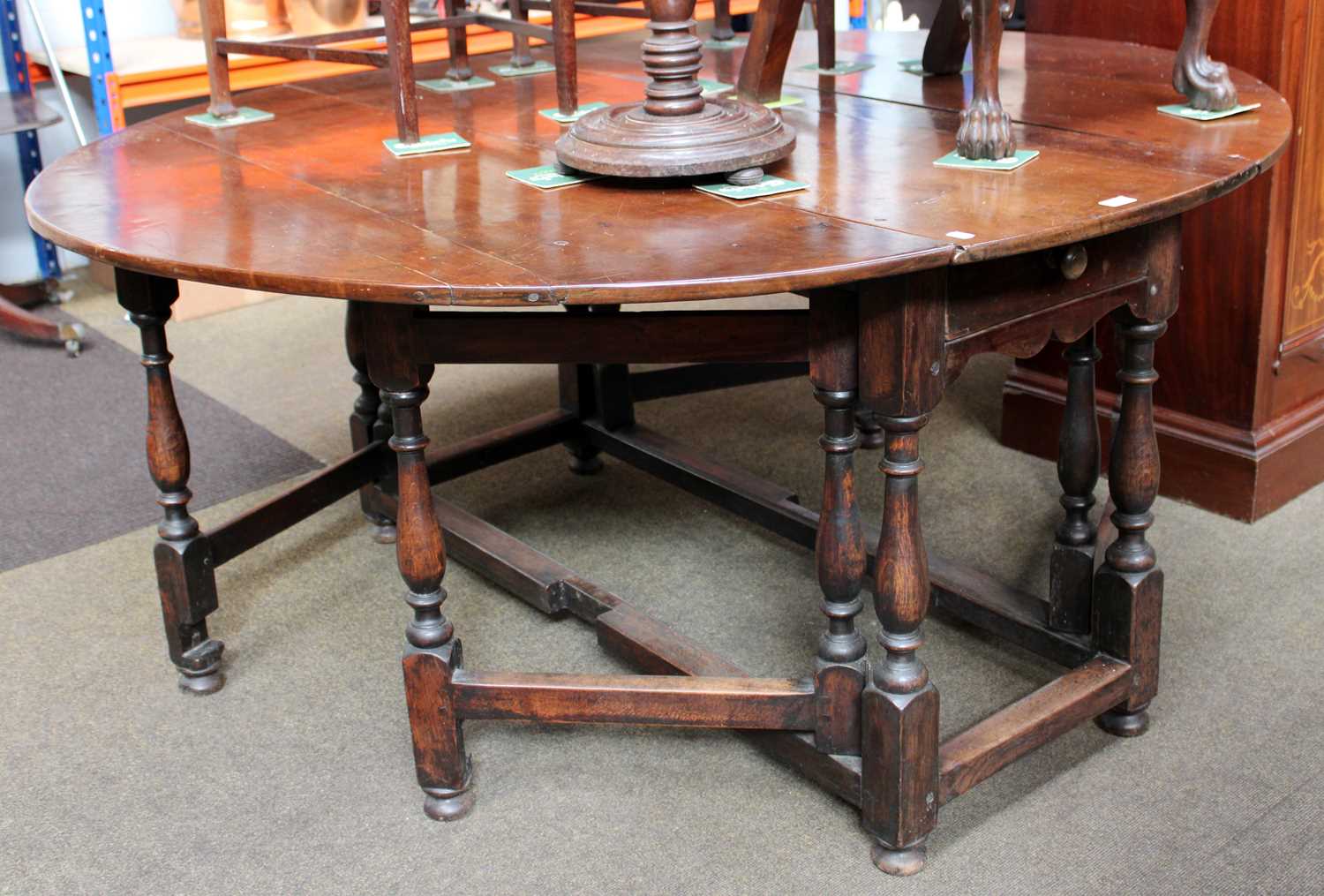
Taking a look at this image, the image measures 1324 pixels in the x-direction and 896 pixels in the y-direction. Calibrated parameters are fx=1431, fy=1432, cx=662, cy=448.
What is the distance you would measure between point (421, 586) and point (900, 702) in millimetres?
626

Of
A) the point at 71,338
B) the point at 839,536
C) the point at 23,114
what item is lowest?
the point at 71,338

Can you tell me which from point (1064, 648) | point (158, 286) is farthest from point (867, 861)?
point (158, 286)

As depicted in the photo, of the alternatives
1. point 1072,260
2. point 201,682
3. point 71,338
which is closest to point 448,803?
point 201,682

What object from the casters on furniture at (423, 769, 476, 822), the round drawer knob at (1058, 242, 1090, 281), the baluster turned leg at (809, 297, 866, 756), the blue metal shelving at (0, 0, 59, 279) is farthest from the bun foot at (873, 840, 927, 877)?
the blue metal shelving at (0, 0, 59, 279)

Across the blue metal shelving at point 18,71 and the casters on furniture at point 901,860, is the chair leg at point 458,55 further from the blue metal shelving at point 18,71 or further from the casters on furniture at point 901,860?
the blue metal shelving at point 18,71

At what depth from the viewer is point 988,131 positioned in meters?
1.77

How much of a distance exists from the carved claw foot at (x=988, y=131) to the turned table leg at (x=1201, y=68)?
345 mm

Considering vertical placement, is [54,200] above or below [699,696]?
above

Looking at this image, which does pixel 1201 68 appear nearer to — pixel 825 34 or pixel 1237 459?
pixel 825 34

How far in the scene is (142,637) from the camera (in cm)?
A: 245

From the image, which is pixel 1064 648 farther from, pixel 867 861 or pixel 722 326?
pixel 722 326

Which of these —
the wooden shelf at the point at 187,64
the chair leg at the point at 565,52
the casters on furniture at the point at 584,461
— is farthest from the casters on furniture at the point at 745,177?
the wooden shelf at the point at 187,64

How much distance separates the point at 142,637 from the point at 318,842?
729 millimetres

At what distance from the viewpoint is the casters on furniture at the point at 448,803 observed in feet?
6.33
